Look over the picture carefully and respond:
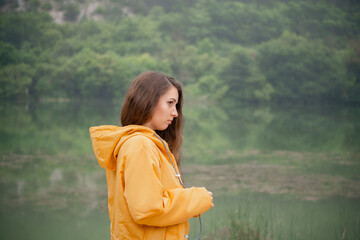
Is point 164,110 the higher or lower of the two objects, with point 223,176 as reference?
higher

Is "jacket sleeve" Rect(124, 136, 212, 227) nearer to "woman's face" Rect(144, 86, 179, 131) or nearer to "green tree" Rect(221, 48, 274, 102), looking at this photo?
"woman's face" Rect(144, 86, 179, 131)

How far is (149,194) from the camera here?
94cm

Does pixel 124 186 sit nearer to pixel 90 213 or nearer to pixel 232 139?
pixel 90 213

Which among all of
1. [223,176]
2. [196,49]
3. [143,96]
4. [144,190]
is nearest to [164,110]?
[143,96]

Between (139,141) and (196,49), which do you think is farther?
(196,49)

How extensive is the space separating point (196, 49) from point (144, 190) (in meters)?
31.0

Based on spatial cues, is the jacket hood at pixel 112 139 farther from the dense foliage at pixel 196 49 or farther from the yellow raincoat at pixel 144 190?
the dense foliage at pixel 196 49

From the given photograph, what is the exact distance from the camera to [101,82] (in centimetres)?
2562

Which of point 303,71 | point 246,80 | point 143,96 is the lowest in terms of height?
point 246,80

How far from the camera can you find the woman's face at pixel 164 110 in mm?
1157

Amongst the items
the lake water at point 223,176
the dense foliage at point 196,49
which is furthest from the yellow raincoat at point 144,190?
the dense foliage at point 196,49

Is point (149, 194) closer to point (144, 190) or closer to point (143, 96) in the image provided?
point (144, 190)

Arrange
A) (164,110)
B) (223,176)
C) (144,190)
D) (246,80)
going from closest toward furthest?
(144,190) < (164,110) < (223,176) < (246,80)

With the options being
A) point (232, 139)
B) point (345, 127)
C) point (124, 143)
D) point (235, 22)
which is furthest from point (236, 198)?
point (235, 22)
